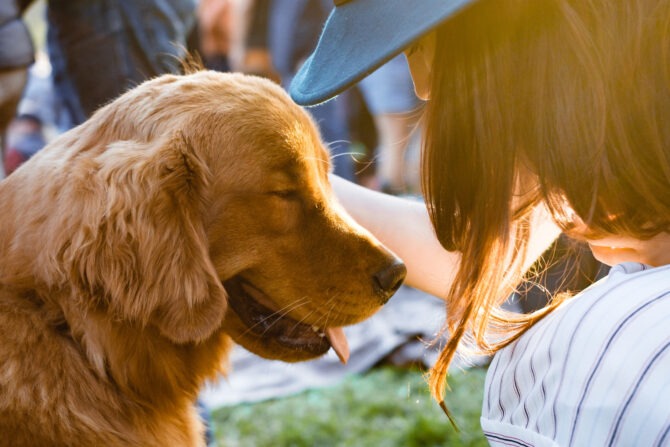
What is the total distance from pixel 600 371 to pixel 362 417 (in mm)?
2681

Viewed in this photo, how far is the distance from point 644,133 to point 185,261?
1.17m

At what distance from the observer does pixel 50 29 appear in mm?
4031

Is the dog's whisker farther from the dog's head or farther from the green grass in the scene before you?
the green grass

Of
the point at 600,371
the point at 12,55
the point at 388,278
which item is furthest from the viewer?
the point at 12,55

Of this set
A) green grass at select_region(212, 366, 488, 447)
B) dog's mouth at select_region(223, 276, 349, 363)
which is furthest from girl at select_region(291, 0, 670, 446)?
green grass at select_region(212, 366, 488, 447)

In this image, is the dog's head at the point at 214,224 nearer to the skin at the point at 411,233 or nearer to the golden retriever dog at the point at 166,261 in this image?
the golden retriever dog at the point at 166,261

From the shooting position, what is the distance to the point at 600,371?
1414 mm

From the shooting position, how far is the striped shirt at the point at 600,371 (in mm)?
1333

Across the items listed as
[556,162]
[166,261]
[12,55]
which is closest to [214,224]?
[166,261]

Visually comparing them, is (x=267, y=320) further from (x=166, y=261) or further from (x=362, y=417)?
(x=362, y=417)

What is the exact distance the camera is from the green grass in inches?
144

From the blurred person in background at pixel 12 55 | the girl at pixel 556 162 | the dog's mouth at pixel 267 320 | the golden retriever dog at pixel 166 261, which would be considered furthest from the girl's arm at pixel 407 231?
the blurred person in background at pixel 12 55

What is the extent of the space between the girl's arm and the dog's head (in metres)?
0.22

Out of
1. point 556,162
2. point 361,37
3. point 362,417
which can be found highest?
point 361,37
